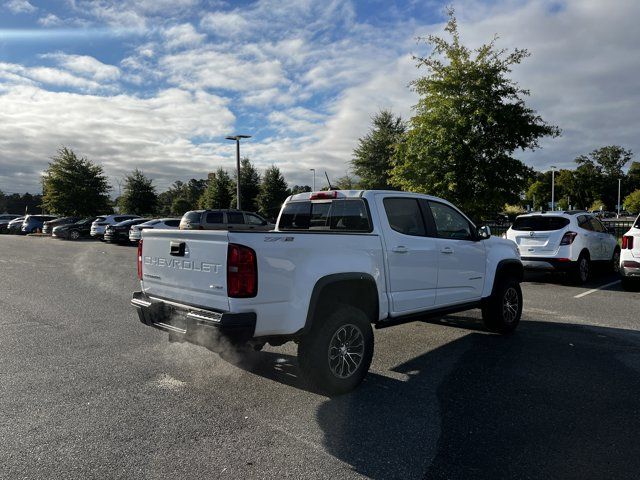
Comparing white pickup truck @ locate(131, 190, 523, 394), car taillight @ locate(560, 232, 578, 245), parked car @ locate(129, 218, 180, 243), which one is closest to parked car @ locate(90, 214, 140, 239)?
parked car @ locate(129, 218, 180, 243)

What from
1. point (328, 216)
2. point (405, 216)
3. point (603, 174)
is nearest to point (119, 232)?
point (328, 216)

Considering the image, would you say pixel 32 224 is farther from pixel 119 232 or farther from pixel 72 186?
pixel 119 232

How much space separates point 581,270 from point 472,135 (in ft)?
17.2

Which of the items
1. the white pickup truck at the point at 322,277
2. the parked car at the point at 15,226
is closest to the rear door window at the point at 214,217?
the white pickup truck at the point at 322,277

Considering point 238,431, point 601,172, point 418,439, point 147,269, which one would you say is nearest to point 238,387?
point 238,431

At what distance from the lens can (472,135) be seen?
1387cm

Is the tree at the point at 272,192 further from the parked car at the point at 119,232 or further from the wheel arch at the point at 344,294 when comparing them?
the wheel arch at the point at 344,294

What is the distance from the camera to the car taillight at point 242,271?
3645 mm

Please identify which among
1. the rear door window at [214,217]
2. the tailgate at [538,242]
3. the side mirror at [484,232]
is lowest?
the tailgate at [538,242]

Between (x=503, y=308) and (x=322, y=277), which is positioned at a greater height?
(x=322, y=277)

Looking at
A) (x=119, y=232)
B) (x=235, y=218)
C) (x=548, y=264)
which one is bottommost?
(x=548, y=264)

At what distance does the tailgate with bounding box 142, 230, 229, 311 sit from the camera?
3.77 m

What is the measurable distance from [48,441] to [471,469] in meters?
2.93

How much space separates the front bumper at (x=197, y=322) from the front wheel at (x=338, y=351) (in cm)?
64
